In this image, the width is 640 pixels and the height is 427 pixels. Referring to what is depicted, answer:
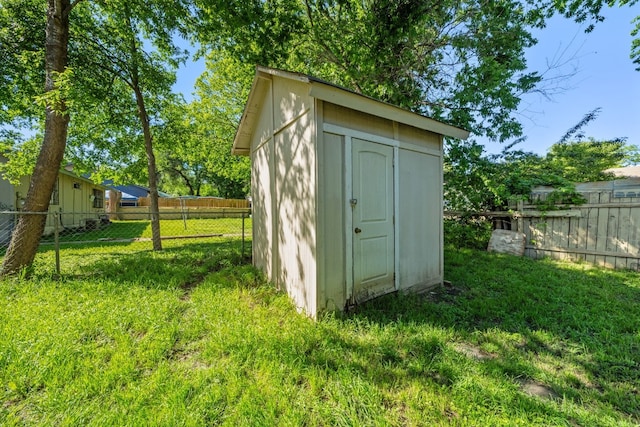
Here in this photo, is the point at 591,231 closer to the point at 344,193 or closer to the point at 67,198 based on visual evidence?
the point at 344,193

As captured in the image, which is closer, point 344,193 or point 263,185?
point 344,193

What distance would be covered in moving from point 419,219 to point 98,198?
19005 millimetres

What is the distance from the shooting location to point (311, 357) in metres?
2.33

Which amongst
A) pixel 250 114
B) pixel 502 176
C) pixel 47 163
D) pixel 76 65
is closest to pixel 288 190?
pixel 250 114

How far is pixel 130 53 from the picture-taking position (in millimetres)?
6980

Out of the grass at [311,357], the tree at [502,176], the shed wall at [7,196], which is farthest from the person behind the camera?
the shed wall at [7,196]

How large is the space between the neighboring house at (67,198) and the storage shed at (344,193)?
8894 mm

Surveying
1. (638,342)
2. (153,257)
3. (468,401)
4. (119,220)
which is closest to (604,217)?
(638,342)

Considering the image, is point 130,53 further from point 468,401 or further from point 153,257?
point 468,401

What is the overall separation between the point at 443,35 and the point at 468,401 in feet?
27.8

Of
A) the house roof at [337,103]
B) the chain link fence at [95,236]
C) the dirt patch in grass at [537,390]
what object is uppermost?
the house roof at [337,103]

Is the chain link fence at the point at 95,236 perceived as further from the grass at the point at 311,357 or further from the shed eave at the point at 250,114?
the grass at the point at 311,357

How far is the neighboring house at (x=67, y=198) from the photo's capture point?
895 centimetres

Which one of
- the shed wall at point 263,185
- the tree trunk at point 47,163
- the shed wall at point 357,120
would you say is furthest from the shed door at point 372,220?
the tree trunk at point 47,163
